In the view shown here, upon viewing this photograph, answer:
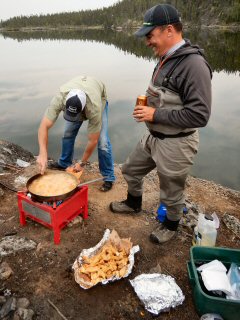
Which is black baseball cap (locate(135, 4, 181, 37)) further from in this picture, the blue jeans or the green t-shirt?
the blue jeans

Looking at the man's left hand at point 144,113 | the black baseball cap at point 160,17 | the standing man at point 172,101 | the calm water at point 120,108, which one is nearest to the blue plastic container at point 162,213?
the standing man at point 172,101

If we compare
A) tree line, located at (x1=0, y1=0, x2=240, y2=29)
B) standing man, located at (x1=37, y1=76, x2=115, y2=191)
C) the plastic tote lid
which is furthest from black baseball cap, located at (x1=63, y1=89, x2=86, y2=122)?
tree line, located at (x1=0, y1=0, x2=240, y2=29)

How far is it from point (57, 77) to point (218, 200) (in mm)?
16792

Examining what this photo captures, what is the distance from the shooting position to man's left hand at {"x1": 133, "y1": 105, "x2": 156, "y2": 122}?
3.52m

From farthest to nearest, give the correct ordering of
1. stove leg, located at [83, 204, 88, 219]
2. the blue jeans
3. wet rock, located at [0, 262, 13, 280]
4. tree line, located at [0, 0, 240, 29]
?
tree line, located at [0, 0, 240, 29] < the blue jeans < stove leg, located at [83, 204, 88, 219] < wet rock, located at [0, 262, 13, 280]

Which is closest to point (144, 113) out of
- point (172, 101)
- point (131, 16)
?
point (172, 101)

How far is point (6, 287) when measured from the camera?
139 inches

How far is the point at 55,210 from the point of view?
3.86 m

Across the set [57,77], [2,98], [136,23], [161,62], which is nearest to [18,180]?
[161,62]

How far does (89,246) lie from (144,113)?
2.07 metres

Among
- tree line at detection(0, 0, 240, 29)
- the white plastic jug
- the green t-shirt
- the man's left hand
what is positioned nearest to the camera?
the man's left hand

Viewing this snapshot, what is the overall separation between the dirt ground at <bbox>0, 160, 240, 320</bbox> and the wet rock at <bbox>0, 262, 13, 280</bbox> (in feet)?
0.22

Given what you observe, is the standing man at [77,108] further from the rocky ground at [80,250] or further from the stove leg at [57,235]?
the rocky ground at [80,250]

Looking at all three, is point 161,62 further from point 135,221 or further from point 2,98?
point 2,98
